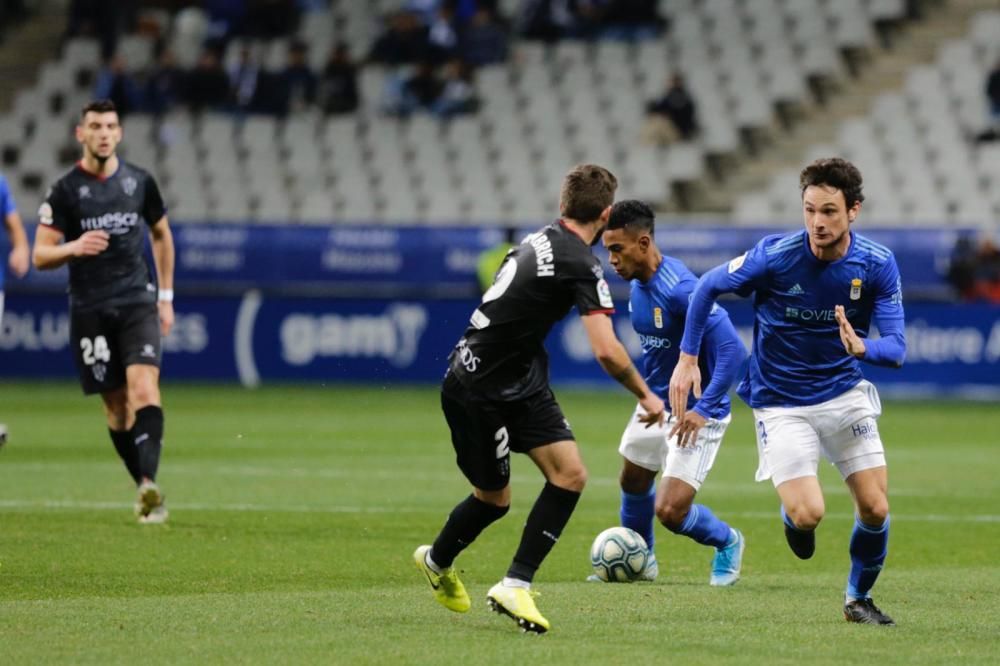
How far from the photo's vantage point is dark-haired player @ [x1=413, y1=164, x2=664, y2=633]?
781 cm

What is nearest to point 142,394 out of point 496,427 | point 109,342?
point 109,342

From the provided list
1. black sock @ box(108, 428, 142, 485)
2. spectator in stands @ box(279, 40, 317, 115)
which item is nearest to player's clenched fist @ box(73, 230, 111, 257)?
black sock @ box(108, 428, 142, 485)

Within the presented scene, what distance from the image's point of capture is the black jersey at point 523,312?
25.6 ft

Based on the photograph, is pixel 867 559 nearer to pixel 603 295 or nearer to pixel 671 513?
pixel 671 513

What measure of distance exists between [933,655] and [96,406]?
17.2 meters

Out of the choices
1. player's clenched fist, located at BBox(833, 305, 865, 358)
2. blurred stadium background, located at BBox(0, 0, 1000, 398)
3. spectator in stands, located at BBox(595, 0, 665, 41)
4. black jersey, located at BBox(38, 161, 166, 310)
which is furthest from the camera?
spectator in stands, located at BBox(595, 0, 665, 41)

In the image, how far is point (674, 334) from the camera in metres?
9.69

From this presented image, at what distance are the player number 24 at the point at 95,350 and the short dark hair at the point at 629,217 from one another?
418cm

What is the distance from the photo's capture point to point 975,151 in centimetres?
2759

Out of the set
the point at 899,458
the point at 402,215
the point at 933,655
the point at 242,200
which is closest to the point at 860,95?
the point at 402,215

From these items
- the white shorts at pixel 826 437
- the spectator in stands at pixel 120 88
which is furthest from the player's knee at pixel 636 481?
the spectator in stands at pixel 120 88

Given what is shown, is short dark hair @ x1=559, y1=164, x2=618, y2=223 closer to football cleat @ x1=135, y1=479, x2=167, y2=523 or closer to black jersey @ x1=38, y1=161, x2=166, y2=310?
football cleat @ x1=135, y1=479, x2=167, y2=523

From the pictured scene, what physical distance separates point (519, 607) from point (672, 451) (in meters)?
2.16

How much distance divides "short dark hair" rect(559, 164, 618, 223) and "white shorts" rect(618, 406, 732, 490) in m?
1.68
